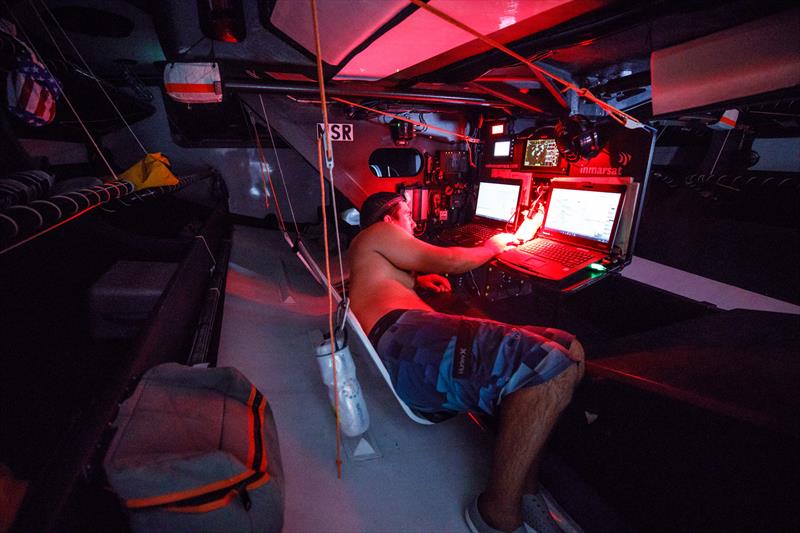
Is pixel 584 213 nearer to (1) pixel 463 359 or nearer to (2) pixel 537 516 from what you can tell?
(1) pixel 463 359

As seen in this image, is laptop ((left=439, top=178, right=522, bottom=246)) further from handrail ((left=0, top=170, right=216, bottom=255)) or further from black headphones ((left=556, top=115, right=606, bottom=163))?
handrail ((left=0, top=170, right=216, bottom=255))

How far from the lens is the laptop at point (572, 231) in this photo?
1.97 metres

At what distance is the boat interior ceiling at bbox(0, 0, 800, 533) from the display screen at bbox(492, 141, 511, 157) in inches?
3.7

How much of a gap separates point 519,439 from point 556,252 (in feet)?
4.54

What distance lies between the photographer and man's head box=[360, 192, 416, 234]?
228 cm

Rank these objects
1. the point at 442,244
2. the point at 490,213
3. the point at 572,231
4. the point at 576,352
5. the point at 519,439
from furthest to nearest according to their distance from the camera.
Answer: the point at 490,213 < the point at 442,244 < the point at 572,231 < the point at 576,352 < the point at 519,439

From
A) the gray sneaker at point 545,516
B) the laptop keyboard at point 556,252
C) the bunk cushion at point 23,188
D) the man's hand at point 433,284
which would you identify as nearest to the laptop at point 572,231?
the laptop keyboard at point 556,252

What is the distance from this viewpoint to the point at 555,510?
4.18 feet

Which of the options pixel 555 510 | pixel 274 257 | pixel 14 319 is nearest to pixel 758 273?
pixel 555 510

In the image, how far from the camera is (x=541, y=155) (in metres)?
2.69

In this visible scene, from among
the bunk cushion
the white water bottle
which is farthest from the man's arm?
the bunk cushion

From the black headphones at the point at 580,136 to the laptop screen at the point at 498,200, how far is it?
0.69 m

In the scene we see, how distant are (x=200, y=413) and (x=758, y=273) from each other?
16.3 ft

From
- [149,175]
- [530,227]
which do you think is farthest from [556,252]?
[149,175]
